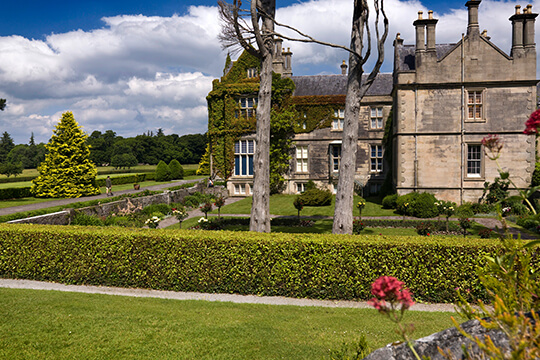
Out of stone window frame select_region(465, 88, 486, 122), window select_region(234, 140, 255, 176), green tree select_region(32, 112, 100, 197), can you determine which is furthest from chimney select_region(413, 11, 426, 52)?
green tree select_region(32, 112, 100, 197)

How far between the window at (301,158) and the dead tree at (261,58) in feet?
61.7

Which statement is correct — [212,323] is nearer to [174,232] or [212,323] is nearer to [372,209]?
[174,232]

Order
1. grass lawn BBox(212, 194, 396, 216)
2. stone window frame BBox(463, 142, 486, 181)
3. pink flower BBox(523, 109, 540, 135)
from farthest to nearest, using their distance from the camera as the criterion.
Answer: stone window frame BBox(463, 142, 486, 181) → grass lawn BBox(212, 194, 396, 216) → pink flower BBox(523, 109, 540, 135)

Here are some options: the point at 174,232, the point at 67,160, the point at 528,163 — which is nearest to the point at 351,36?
the point at 174,232

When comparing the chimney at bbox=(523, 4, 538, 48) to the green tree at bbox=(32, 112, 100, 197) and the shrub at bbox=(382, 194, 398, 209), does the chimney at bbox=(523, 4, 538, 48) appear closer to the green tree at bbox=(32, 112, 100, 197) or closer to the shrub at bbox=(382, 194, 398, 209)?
the shrub at bbox=(382, 194, 398, 209)

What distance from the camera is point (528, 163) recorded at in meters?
22.2

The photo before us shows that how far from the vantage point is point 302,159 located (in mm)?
31469

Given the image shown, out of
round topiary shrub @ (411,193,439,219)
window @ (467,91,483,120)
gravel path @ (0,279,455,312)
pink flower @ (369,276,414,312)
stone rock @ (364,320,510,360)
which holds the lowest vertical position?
gravel path @ (0,279,455,312)

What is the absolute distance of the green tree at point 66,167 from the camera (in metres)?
30.1

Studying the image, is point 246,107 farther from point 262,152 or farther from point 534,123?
point 534,123

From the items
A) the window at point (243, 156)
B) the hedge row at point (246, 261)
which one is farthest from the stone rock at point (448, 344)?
the window at point (243, 156)

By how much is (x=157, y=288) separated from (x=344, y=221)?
6221mm

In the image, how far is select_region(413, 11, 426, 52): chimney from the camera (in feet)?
71.1

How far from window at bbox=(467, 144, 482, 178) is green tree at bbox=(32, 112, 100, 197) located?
29403 mm
